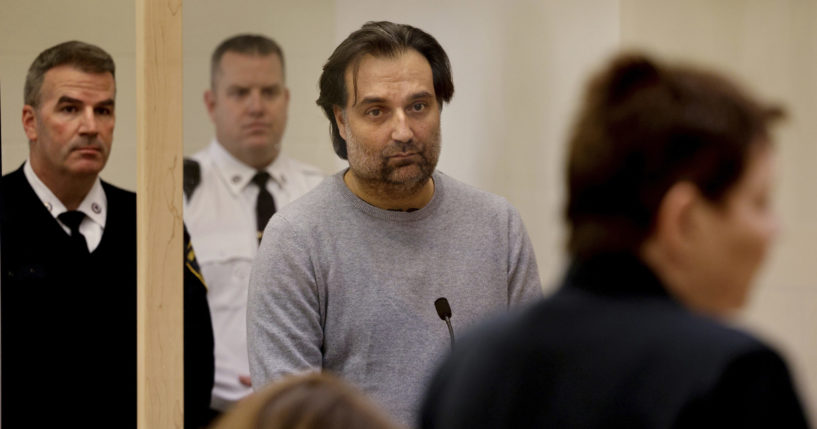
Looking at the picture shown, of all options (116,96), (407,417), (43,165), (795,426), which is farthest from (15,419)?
(795,426)

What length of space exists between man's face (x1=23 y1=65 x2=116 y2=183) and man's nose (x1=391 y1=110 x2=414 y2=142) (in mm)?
997

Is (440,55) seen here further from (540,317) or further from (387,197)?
(540,317)

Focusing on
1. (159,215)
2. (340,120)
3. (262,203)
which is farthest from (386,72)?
(262,203)

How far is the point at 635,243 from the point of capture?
1.08 metres

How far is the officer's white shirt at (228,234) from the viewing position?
3.37 metres

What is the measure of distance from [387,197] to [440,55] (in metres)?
0.38

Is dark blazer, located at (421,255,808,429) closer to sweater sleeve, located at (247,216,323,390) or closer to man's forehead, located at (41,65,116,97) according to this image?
sweater sleeve, located at (247,216,323,390)

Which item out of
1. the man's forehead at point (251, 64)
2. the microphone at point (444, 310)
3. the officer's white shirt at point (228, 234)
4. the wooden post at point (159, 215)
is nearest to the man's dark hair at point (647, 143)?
the microphone at point (444, 310)

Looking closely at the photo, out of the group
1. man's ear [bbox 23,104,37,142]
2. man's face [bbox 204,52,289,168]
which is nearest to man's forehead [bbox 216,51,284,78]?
man's face [bbox 204,52,289,168]

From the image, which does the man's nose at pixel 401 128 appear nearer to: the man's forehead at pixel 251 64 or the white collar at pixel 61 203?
the white collar at pixel 61 203

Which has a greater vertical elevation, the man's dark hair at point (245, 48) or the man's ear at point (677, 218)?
the man's dark hair at point (245, 48)

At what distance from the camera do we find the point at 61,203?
2914 mm

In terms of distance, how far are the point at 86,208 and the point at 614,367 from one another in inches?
86.5

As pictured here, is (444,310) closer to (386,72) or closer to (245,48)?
(386,72)
